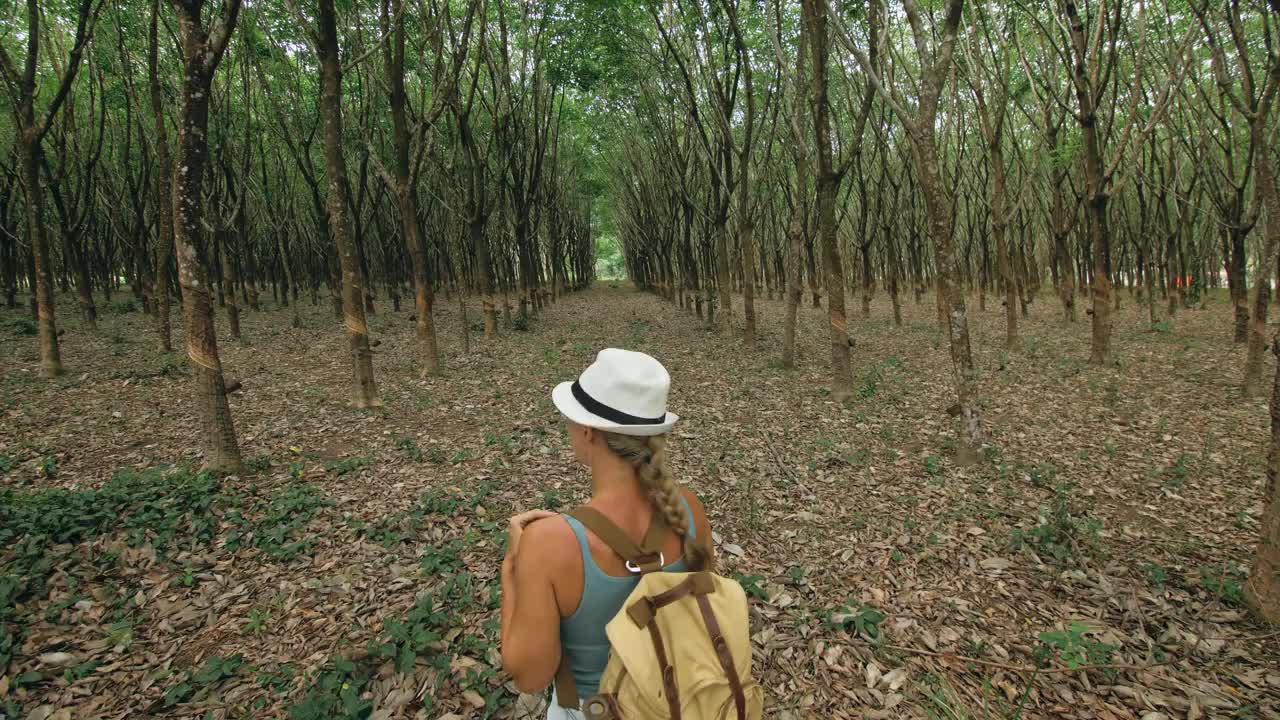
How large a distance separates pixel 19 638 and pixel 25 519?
1.59 metres

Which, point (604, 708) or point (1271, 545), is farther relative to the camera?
point (1271, 545)

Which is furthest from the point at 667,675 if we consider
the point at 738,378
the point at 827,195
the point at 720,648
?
the point at 738,378

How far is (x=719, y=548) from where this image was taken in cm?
564

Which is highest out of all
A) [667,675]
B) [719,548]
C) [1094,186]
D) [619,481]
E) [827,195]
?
[1094,186]

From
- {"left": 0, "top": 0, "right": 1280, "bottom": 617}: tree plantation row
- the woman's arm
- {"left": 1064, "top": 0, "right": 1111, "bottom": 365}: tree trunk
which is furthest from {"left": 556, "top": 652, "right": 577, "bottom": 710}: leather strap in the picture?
{"left": 1064, "top": 0, "right": 1111, "bottom": 365}: tree trunk

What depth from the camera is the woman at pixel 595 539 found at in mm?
1637

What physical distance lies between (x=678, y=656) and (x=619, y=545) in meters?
0.33

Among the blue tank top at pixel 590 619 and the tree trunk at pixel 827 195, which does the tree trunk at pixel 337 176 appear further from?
the blue tank top at pixel 590 619

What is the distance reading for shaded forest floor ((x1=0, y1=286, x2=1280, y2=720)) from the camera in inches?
151

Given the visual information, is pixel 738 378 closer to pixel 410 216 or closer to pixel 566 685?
pixel 410 216

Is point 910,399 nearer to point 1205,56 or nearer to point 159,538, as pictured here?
point 159,538

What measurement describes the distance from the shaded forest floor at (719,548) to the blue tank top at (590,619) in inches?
91.9

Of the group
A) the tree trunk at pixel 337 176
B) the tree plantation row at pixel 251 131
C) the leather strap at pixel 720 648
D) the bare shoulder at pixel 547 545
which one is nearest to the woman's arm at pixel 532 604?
the bare shoulder at pixel 547 545

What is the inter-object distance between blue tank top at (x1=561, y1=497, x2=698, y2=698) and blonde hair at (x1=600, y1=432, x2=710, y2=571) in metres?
0.12
